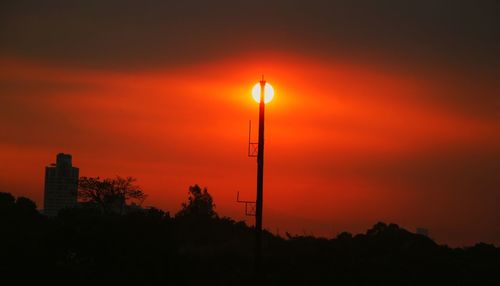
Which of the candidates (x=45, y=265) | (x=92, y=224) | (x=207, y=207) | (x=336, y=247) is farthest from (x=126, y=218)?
(x=207, y=207)

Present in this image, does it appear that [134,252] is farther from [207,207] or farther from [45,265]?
[207,207]

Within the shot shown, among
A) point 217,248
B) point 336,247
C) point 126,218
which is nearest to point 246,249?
point 217,248

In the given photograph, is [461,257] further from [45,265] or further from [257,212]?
[45,265]

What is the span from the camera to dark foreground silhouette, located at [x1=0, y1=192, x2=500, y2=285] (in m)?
40.8

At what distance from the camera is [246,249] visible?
4638 centimetres

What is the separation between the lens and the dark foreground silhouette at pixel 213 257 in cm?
4084

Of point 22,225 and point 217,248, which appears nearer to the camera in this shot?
point 217,248

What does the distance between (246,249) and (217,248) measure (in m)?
1.55

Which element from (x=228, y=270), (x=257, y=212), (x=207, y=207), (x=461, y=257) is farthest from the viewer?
(x=207, y=207)

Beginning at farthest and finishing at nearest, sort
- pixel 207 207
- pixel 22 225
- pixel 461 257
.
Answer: pixel 207 207 < pixel 22 225 < pixel 461 257

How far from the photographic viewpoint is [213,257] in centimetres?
4497

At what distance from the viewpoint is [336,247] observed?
46812mm

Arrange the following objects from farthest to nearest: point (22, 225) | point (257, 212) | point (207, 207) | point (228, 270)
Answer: point (207, 207) < point (22, 225) < point (228, 270) < point (257, 212)

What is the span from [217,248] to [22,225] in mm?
23921
